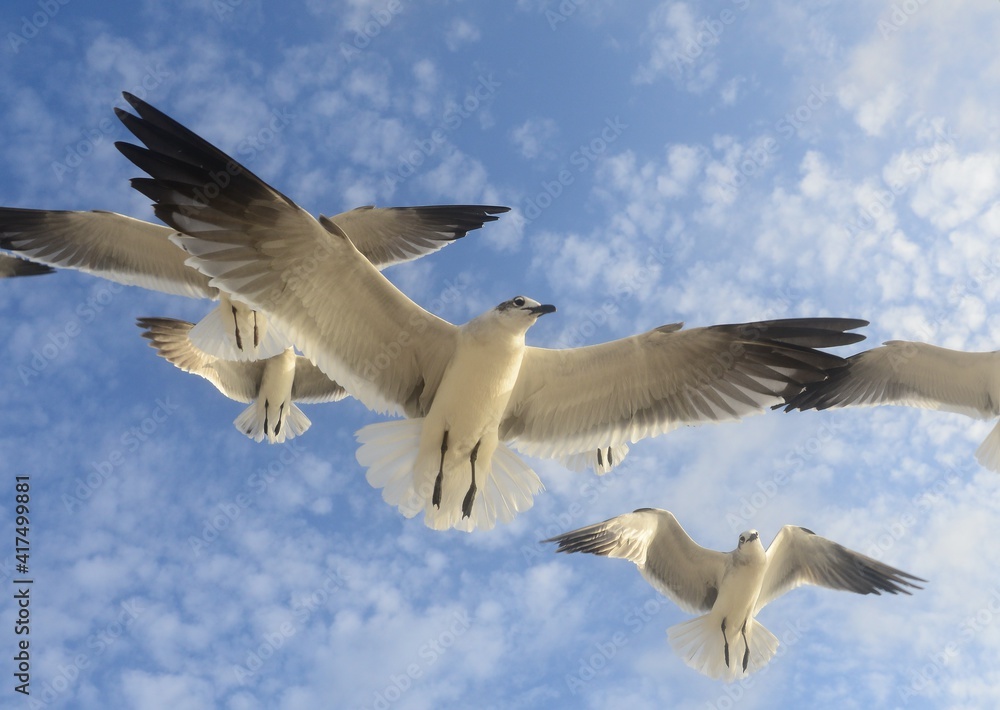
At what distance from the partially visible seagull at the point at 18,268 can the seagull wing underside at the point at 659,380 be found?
670 cm

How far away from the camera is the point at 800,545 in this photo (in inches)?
349

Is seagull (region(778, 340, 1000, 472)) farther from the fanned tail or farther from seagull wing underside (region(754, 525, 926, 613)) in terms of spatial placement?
the fanned tail

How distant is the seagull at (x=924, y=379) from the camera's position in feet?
28.8

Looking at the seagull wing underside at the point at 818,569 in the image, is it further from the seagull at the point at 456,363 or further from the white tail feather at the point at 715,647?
the seagull at the point at 456,363

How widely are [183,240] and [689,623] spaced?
6452 millimetres

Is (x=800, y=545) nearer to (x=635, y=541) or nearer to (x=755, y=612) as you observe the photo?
(x=755, y=612)

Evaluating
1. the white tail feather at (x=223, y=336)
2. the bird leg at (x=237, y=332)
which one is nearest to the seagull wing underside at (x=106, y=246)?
the white tail feather at (x=223, y=336)

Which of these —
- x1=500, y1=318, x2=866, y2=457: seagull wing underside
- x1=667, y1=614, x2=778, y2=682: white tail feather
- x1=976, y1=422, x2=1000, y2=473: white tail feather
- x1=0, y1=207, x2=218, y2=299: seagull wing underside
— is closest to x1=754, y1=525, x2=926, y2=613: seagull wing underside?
x1=667, y1=614, x2=778, y2=682: white tail feather

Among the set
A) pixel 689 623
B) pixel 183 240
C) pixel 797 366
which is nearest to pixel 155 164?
pixel 183 240

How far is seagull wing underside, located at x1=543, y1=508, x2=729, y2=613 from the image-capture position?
346 inches

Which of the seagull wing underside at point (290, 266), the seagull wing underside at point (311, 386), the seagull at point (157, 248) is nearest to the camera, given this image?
the seagull wing underside at point (290, 266)

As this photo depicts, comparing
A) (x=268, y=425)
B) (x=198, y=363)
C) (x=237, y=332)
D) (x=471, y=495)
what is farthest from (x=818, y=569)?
(x=198, y=363)

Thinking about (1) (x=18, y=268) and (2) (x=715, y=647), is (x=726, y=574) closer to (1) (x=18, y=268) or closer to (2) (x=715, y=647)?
(2) (x=715, y=647)

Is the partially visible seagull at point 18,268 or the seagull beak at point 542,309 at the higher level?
the partially visible seagull at point 18,268
